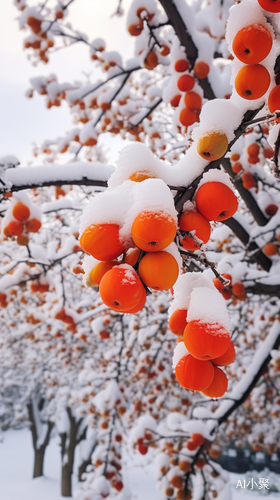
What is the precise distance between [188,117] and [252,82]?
66.5 inches

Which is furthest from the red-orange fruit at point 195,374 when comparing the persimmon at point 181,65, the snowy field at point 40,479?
the snowy field at point 40,479

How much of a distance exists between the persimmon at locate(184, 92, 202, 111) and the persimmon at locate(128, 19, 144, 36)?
1261 millimetres

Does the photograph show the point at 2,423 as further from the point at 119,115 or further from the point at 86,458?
the point at 119,115

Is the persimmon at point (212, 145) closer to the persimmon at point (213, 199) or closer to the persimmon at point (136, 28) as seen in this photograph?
the persimmon at point (213, 199)

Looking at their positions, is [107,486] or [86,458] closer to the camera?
[107,486]

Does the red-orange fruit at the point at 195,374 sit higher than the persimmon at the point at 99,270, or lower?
lower

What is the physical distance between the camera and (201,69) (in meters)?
2.75

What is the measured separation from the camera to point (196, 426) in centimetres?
344

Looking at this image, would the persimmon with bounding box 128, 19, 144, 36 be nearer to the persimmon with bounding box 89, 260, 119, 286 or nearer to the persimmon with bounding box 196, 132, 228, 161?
the persimmon with bounding box 196, 132, 228, 161

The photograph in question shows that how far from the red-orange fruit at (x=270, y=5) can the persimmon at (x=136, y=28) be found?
280 cm

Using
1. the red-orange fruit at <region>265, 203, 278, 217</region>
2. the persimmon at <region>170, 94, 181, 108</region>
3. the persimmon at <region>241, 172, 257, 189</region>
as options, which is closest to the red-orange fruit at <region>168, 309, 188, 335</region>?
the persimmon at <region>170, 94, 181, 108</region>

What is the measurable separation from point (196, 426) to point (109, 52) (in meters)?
4.98

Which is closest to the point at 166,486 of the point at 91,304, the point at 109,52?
the point at 91,304

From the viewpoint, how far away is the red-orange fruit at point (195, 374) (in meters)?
0.87
